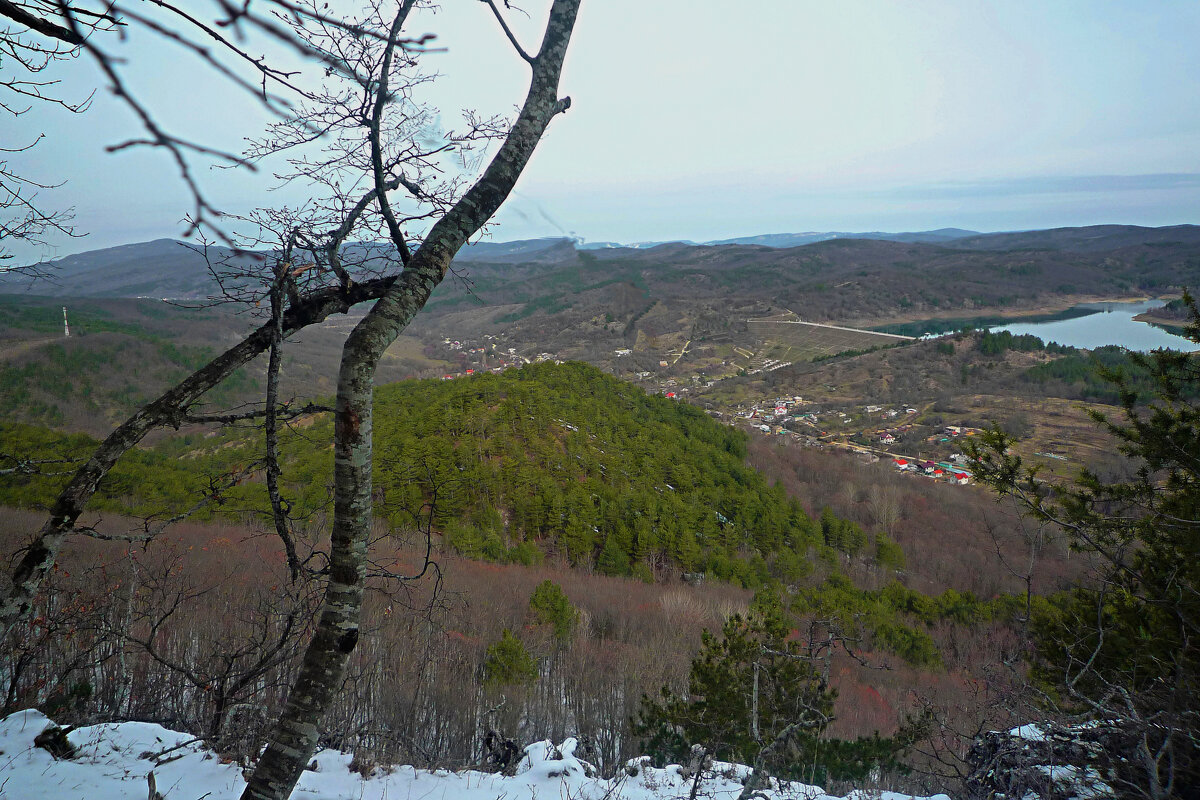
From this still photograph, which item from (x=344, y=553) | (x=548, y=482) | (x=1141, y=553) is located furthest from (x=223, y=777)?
(x=548, y=482)

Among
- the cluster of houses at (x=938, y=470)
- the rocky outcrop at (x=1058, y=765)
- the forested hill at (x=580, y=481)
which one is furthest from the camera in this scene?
the cluster of houses at (x=938, y=470)

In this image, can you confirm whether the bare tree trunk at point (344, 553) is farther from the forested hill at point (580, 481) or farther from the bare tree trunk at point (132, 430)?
the forested hill at point (580, 481)

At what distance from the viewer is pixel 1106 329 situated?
51.9m

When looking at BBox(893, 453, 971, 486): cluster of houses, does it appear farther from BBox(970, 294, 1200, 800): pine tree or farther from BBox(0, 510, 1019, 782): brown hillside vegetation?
BBox(970, 294, 1200, 800): pine tree

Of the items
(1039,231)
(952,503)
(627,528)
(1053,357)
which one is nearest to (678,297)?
(1053,357)

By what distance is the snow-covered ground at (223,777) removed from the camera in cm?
334

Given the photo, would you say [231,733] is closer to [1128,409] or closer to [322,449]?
[1128,409]

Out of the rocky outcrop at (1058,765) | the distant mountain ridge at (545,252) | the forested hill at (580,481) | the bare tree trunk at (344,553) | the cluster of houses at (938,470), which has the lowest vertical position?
the cluster of houses at (938,470)

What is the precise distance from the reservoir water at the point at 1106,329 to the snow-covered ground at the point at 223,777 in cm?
5064

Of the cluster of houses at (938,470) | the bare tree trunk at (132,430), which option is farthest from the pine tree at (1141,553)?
the cluster of houses at (938,470)

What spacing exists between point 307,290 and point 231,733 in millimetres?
3728

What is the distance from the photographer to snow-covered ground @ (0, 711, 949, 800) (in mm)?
3340

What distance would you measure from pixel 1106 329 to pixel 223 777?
233 feet

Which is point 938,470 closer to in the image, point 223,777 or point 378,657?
point 378,657
